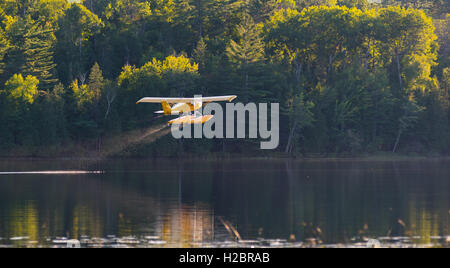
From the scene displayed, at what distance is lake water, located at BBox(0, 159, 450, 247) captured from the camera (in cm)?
2730

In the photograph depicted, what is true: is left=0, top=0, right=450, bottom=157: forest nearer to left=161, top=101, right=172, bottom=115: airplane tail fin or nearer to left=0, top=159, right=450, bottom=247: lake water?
left=0, top=159, right=450, bottom=247: lake water

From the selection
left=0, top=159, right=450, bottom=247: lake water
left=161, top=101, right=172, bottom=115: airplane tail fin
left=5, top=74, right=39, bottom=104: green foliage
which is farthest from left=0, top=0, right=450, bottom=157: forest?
left=161, top=101, right=172, bottom=115: airplane tail fin

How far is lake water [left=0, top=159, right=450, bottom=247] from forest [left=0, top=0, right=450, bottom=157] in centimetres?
1383

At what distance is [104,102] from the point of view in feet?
251

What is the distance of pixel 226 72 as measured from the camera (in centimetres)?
7881

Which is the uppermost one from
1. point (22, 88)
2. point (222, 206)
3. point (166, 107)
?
point (22, 88)

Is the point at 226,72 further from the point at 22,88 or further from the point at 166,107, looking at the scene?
the point at 166,107

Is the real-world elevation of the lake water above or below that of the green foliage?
below

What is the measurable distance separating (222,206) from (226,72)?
4320 centimetres

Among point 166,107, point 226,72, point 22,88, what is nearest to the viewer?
point 166,107

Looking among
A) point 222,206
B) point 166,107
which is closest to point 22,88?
point 166,107

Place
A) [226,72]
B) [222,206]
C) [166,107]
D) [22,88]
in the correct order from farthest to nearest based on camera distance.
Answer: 1. [226,72]
2. [22,88]
3. [166,107]
4. [222,206]
